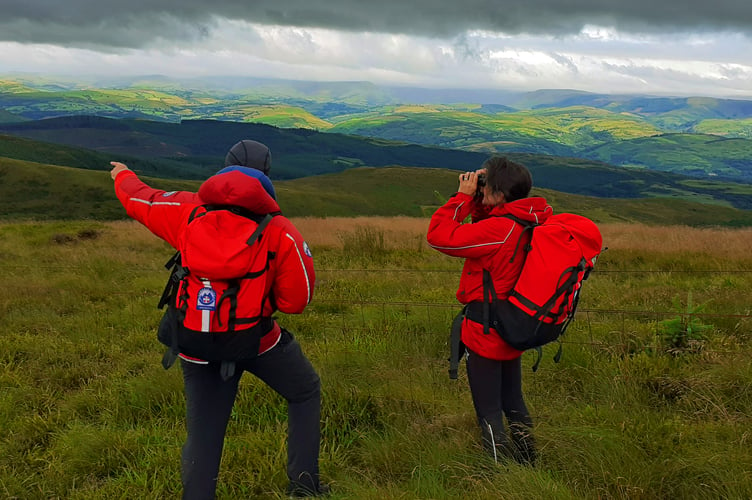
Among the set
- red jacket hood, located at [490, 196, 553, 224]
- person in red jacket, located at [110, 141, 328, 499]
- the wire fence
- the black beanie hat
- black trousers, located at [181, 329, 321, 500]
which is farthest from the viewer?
the wire fence

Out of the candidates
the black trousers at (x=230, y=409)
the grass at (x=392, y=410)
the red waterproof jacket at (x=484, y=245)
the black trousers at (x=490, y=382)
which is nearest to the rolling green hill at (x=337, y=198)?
the grass at (x=392, y=410)

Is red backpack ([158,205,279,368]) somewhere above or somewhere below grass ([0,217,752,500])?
above

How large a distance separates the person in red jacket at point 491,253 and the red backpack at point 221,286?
121 cm

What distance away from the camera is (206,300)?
277 centimetres

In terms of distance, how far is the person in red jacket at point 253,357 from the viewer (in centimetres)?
287

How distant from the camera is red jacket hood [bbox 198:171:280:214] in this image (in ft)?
9.12

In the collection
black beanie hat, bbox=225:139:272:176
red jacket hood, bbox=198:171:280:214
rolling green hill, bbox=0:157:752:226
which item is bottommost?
rolling green hill, bbox=0:157:752:226

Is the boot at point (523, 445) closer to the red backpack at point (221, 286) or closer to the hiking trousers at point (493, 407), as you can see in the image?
the hiking trousers at point (493, 407)

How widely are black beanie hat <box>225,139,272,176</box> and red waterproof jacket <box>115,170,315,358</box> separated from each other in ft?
1.13

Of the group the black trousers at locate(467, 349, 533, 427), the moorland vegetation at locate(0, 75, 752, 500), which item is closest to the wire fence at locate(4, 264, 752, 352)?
the moorland vegetation at locate(0, 75, 752, 500)

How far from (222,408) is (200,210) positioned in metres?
1.21

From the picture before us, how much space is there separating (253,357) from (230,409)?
491 millimetres

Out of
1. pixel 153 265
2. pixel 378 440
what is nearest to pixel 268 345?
pixel 378 440

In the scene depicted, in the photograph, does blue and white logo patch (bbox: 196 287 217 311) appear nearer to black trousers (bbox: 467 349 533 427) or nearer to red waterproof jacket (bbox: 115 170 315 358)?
red waterproof jacket (bbox: 115 170 315 358)
